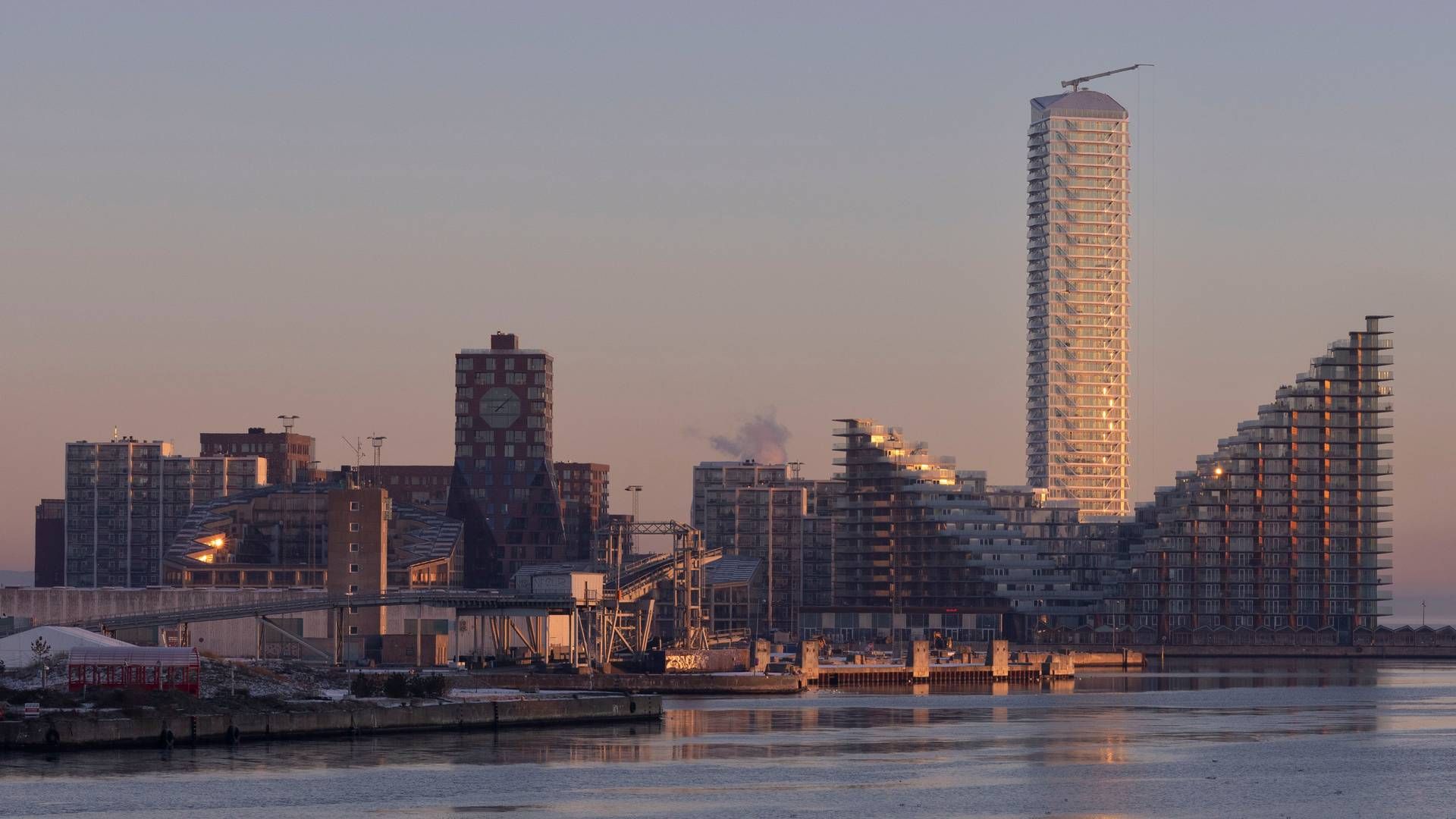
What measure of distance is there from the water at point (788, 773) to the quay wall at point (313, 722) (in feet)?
6.61

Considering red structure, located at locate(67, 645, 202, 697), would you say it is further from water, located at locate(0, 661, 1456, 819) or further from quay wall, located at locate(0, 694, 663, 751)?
water, located at locate(0, 661, 1456, 819)

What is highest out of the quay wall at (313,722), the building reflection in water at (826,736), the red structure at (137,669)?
the red structure at (137,669)

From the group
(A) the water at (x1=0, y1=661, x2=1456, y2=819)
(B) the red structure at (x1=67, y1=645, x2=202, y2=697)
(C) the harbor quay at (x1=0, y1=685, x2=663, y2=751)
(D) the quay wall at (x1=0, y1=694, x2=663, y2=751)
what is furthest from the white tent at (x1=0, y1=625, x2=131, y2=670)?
(A) the water at (x1=0, y1=661, x2=1456, y2=819)

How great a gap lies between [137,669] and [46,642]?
22.6 m

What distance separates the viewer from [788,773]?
419ft

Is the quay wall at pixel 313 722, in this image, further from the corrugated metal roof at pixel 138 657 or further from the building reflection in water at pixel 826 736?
the corrugated metal roof at pixel 138 657

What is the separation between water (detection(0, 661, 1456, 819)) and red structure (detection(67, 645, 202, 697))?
13.0 m

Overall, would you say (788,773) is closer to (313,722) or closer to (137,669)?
(313,722)

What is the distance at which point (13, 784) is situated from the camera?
113 meters

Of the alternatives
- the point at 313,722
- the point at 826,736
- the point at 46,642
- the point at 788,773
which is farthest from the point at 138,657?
the point at 788,773

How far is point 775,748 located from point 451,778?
90.1 feet

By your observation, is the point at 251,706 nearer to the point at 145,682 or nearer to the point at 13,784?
the point at 145,682

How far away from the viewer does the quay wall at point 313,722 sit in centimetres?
13062

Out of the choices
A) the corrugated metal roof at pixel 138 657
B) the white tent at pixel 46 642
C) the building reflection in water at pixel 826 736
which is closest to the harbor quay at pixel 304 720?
the building reflection in water at pixel 826 736
